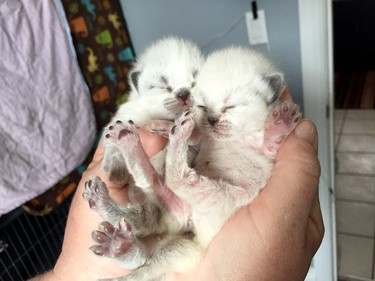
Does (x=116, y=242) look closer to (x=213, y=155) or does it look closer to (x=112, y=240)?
(x=112, y=240)

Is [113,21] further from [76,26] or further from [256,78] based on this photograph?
[256,78]

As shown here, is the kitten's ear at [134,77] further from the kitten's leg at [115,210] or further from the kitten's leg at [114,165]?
the kitten's leg at [115,210]

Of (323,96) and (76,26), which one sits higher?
(76,26)

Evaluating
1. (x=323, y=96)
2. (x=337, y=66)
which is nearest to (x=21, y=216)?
(x=323, y=96)

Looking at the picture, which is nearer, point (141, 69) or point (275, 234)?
point (275, 234)

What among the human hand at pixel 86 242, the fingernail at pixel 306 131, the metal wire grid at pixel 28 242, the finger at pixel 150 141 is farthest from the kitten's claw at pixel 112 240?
the metal wire grid at pixel 28 242

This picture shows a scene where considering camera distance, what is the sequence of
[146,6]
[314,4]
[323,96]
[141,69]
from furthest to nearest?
[146,6] → [323,96] → [314,4] → [141,69]

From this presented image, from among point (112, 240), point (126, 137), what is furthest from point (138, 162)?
point (112, 240)
